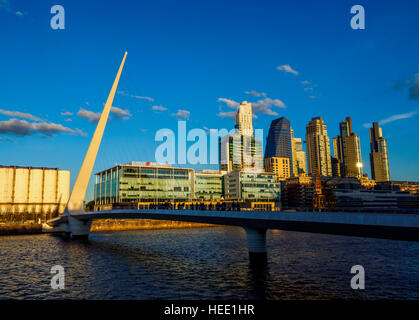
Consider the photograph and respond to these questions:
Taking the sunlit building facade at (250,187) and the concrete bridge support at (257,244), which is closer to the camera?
the concrete bridge support at (257,244)

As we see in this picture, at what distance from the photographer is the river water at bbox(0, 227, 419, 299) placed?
70.2 ft

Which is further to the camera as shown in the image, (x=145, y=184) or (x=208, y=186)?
(x=208, y=186)

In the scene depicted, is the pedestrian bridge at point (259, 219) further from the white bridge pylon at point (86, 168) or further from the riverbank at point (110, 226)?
the riverbank at point (110, 226)

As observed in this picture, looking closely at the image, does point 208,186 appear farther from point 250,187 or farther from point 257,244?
point 257,244

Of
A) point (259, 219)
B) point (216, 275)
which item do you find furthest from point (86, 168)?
point (259, 219)

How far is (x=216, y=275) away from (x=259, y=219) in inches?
232

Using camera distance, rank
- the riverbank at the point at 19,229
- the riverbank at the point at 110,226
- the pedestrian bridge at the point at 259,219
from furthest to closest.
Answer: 1. the riverbank at the point at 110,226
2. the riverbank at the point at 19,229
3. the pedestrian bridge at the point at 259,219

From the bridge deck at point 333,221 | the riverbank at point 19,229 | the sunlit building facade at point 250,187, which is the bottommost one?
the riverbank at point 19,229

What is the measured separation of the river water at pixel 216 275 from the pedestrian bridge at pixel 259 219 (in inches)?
144

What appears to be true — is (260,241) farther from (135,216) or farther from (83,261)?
(135,216)

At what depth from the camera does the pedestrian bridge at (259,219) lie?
18047mm

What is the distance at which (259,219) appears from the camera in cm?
2794

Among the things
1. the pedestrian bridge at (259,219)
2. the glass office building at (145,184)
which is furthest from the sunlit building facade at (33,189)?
the pedestrian bridge at (259,219)
